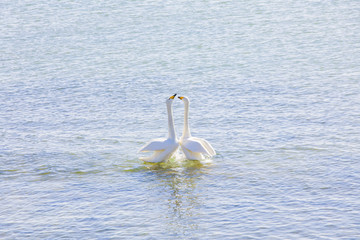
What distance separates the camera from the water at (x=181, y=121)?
33.7 feet

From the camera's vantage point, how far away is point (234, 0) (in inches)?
1166

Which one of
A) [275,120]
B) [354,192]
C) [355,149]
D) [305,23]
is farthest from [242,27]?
[354,192]

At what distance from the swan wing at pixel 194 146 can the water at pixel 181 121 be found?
35 cm

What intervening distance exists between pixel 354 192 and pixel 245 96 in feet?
21.6

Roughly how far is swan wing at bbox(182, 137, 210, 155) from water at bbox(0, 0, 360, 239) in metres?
0.35

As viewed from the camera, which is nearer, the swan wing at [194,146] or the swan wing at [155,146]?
the swan wing at [194,146]

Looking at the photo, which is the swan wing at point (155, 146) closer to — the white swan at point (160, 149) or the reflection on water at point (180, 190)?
the white swan at point (160, 149)

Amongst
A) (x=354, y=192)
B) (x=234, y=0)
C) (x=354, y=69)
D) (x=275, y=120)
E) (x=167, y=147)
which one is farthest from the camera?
(x=234, y=0)

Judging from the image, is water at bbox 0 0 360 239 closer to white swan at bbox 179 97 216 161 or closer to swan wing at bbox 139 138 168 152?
white swan at bbox 179 97 216 161

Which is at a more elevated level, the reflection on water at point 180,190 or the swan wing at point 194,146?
the swan wing at point 194,146

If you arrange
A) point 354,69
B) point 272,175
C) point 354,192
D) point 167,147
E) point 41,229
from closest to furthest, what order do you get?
point 41,229 < point 354,192 < point 272,175 < point 167,147 < point 354,69

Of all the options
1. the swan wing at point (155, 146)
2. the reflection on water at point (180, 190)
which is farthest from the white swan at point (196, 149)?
the swan wing at point (155, 146)

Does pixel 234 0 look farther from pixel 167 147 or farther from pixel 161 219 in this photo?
pixel 161 219

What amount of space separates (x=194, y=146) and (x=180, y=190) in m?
1.36
